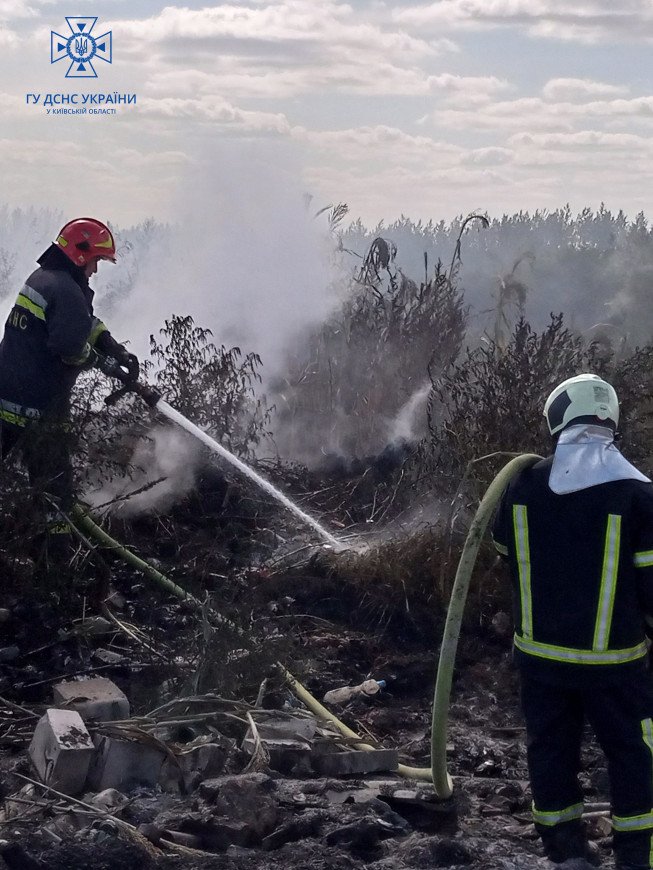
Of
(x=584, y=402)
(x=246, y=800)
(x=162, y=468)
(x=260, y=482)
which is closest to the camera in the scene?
(x=584, y=402)

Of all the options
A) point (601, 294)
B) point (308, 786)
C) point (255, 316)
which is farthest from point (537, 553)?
point (601, 294)

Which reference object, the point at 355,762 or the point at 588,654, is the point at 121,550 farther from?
the point at 588,654

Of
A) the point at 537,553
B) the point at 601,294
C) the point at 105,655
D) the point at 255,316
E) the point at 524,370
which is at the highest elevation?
the point at 601,294

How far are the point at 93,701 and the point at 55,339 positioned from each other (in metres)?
2.50

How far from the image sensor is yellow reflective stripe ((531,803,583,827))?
141 inches

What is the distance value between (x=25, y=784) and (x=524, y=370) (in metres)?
4.00

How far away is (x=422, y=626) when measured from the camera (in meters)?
6.24

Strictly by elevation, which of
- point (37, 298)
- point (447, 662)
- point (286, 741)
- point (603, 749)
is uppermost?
point (37, 298)

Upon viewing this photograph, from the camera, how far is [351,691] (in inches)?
217

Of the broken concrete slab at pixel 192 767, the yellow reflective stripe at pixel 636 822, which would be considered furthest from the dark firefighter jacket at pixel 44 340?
the yellow reflective stripe at pixel 636 822

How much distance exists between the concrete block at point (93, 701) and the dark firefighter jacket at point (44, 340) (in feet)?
6.79

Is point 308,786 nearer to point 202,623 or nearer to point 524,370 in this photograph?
point 202,623

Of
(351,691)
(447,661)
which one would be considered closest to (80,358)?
(351,691)

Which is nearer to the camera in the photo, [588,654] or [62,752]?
[588,654]
